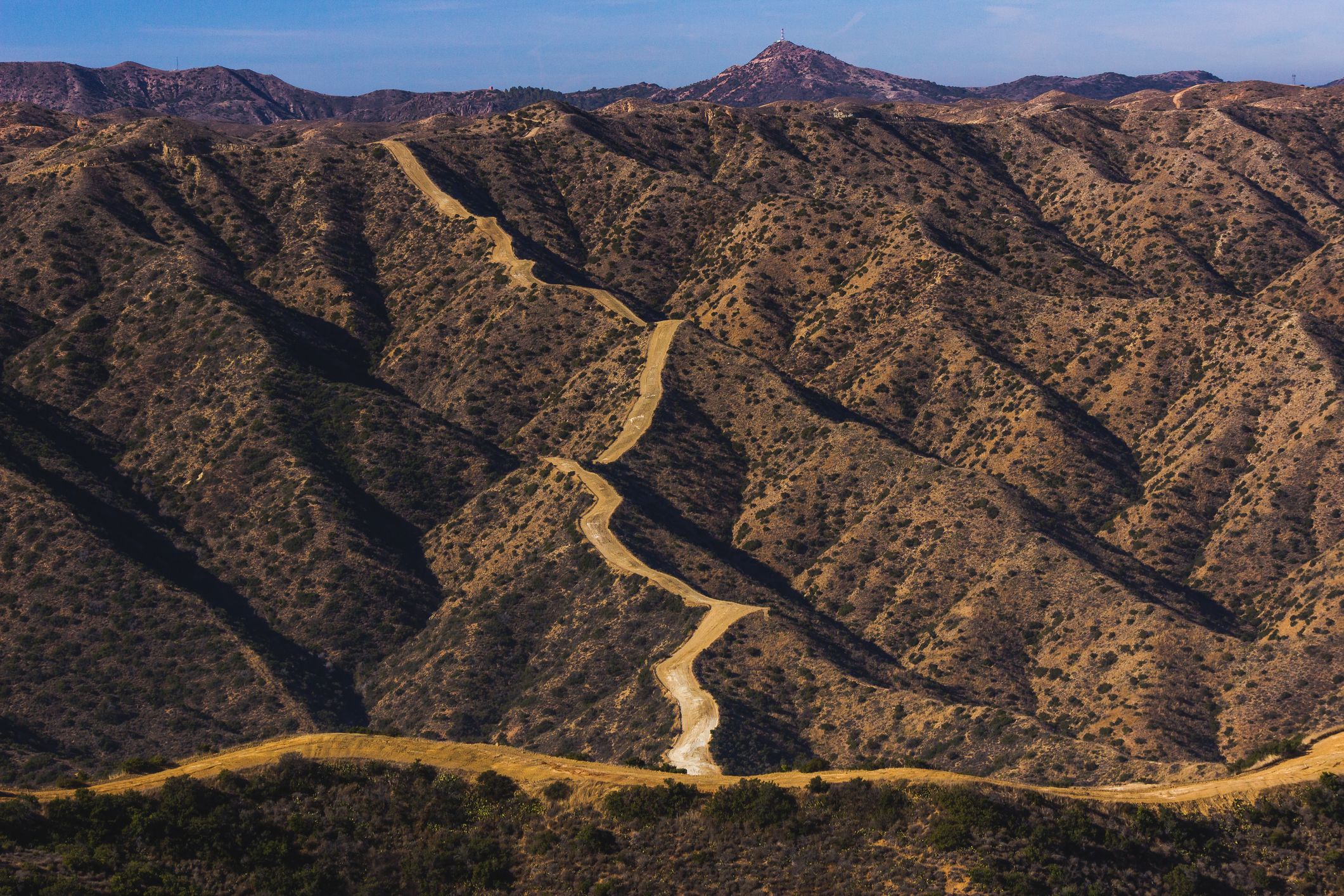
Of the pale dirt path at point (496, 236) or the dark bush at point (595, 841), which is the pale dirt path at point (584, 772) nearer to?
the dark bush at point (595, 841)

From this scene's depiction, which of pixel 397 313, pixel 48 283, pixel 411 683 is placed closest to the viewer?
pixel 411 683

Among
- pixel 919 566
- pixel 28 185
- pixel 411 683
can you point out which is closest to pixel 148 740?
pixel 411 683

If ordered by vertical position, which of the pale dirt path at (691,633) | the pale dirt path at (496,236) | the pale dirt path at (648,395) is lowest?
the pale dirt path at (691,633)

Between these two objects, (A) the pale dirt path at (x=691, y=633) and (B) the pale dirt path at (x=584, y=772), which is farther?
(A) the pale dirt path at (x=691, y=633)

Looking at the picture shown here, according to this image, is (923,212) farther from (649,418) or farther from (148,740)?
(148,740)

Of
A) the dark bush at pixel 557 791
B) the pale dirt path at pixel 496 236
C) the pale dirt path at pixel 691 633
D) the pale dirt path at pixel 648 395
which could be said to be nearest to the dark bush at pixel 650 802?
the dark bush at pixel 557 791

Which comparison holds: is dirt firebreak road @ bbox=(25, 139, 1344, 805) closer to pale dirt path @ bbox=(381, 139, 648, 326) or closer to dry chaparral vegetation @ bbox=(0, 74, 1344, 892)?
dry chaparral vegetation @ bbox=(0, 74, 1344, 892)
